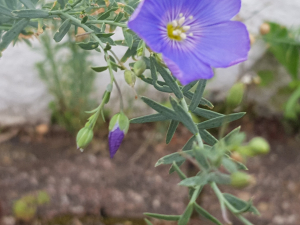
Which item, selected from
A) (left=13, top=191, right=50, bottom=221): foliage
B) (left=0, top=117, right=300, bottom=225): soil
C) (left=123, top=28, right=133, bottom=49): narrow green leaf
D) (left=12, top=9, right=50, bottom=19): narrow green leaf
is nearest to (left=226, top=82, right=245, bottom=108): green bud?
(left=123, top=28, right=133, bottom=49): narrow green leaf

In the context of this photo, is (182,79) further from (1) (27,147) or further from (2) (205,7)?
(1) (27,147)

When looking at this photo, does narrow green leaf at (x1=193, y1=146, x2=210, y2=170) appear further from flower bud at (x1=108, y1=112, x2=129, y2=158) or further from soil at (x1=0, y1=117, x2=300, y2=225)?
soil at (x1=0, y1=117, x2=300, y2=225)

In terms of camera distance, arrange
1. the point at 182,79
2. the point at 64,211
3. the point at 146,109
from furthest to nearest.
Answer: the point at 146,109
the point at 64,211
the point at 182,79

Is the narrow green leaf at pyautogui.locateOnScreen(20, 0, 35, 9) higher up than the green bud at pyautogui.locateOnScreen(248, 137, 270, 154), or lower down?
higher up

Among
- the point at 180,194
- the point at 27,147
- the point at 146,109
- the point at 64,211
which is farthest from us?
the point at 146,109

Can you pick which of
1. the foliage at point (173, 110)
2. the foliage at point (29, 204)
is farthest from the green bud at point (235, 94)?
the foliage at point (29, 204)

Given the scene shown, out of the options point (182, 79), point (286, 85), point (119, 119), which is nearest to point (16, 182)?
point (119, 119)
